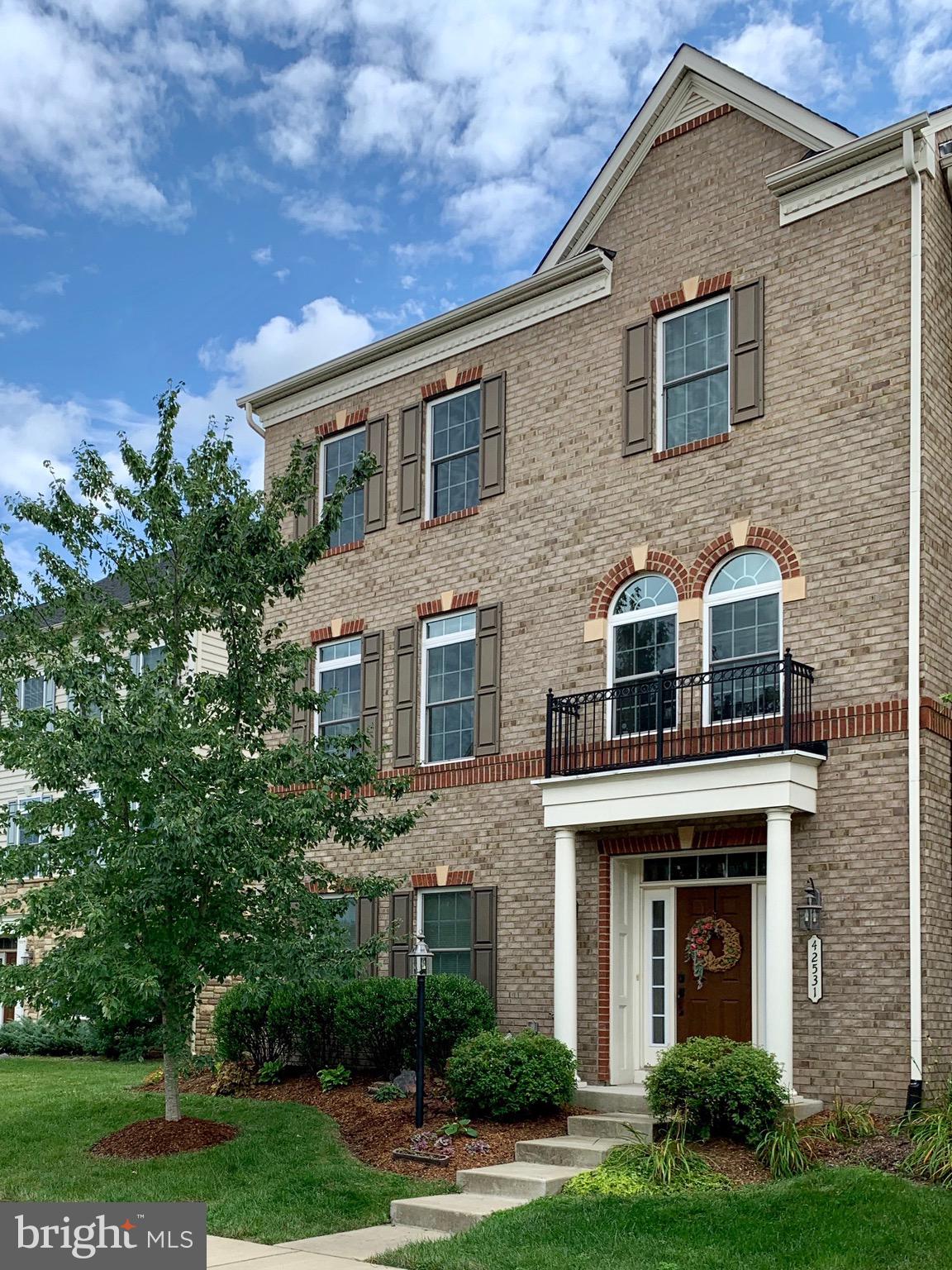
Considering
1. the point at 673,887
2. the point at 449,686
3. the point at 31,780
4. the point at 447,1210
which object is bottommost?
the point at 447,1210

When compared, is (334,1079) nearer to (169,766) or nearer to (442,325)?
(169,766)

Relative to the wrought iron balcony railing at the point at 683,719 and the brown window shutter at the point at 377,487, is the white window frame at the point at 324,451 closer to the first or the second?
the brown window shutter at the point at 377,487

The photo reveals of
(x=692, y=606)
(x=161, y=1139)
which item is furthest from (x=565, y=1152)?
(x=692, y=606)

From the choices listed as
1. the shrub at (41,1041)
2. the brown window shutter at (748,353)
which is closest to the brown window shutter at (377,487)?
the brown window shutter at (748,353)

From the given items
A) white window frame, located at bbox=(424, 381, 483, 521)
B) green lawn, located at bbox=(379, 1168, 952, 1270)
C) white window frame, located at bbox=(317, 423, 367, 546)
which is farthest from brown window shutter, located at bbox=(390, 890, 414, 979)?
green lawn, located at bbox=(379, 1168, 952, 1270)

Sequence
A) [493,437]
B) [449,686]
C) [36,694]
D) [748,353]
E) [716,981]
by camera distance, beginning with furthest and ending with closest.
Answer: [36,694], [449,686], [493,437], [748,353], [716,981]

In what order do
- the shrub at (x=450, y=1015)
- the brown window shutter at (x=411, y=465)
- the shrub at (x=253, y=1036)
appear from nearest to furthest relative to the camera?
1. the shrub at (x=450, y=1015)
2. the shrub at (x=253, y=1036)
3. the brown window shutter at (x=411, y=465)

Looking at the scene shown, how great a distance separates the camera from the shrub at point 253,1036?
1805cm

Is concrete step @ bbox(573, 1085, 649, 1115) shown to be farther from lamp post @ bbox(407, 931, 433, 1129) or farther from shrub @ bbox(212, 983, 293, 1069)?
shrub @ bbox(212, 983, 293, 1069)

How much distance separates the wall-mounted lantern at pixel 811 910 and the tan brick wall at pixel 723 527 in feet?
0.43

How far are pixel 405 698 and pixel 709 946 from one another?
→ 18.1 ft

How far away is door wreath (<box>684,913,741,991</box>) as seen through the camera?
1520 cm

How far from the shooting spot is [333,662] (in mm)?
20266

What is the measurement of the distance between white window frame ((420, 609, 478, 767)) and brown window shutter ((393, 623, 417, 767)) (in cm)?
10
